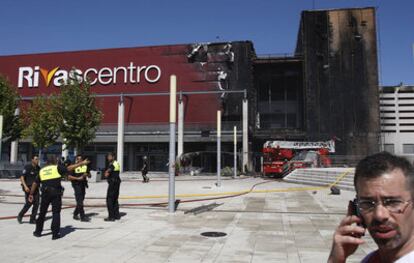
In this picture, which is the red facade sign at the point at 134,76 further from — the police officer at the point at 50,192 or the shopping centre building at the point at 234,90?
the police officer at the point at 50,192

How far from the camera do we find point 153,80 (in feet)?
157

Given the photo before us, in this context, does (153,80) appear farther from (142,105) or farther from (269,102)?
(269,102)

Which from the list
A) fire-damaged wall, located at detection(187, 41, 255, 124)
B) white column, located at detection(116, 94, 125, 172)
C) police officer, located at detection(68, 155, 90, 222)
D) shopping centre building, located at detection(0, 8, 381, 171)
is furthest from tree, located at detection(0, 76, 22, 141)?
police officer, located at detection(68, 155, 90, 222)

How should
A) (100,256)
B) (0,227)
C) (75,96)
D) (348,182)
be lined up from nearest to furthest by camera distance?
(100,256)
(0,227)
(348,182)
(75,96)

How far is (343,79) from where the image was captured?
147 ft

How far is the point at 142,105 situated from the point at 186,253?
41.6 meters

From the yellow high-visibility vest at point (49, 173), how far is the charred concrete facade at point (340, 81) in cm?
3834

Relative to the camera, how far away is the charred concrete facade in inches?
1718

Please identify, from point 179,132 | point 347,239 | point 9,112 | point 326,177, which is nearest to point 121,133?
point 179,132

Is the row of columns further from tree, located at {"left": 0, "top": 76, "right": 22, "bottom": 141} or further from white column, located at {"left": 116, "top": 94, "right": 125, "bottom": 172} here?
tree, located at {"left": 0, "top": 76, "right": 22, "bottom": 141}

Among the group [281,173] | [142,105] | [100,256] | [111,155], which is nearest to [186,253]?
[100,256]

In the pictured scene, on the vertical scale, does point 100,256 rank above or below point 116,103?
below

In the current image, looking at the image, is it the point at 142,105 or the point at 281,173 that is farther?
the point at 142,105

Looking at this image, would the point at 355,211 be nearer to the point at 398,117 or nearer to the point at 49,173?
the point at 49,173
